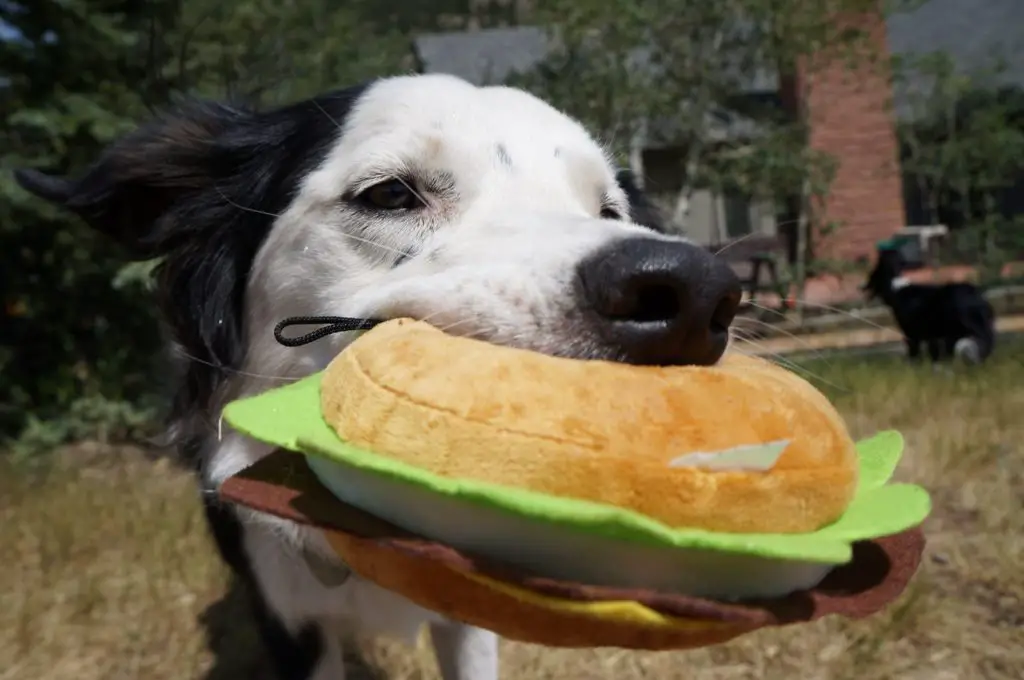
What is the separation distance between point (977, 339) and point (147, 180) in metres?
6.16

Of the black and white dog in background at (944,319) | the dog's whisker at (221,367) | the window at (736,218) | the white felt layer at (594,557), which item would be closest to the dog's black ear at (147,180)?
the dog's whisker at (221,367)

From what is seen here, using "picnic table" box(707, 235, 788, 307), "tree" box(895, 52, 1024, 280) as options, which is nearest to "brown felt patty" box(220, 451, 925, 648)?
"picnic table" box(707, 235, 788, 307)

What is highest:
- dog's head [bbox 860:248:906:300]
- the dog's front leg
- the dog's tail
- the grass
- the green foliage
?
the green foliage

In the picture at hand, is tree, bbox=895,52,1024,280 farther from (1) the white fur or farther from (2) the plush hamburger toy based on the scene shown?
(2) the plush hamburger toy

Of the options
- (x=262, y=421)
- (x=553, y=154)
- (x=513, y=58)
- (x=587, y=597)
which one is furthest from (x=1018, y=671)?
(x=513, y=58)

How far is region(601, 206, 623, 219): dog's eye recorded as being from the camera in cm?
194

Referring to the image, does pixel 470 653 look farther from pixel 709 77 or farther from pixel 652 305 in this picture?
pixel 709 77

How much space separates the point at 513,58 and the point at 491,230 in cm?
1053

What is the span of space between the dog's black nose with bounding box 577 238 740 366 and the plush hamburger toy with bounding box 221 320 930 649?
0.08m

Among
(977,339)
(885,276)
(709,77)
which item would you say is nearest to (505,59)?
(709,77)

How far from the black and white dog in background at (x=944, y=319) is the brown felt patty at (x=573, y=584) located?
5987mm

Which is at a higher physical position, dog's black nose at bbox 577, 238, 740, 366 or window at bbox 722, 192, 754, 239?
dog's black nose at bbox 577, 238, 740, 366

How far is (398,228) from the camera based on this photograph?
161 cm

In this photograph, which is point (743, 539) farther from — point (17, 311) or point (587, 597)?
point (17, 311)
